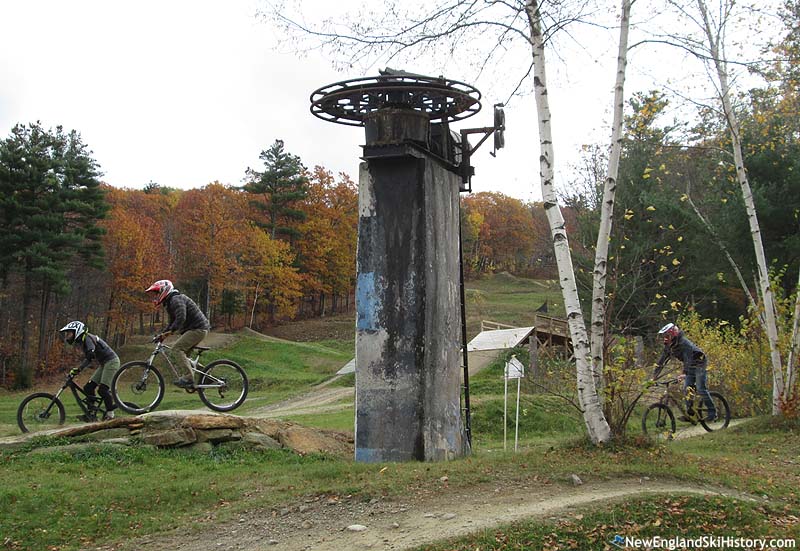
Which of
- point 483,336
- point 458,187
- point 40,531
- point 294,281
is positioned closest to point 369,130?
point 458,187

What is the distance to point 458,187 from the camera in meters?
12.0

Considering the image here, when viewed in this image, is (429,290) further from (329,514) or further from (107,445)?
(107,445)

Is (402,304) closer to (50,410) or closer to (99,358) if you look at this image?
(99,358)

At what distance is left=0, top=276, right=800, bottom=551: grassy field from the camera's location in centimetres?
703

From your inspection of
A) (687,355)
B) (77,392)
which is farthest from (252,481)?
(687,355)

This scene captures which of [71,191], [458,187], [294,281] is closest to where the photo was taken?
[458,187]

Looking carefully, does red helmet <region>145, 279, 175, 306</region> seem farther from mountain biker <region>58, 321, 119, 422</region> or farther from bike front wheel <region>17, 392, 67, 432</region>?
bike front wheel <region>17, 392, 67, 432</region>

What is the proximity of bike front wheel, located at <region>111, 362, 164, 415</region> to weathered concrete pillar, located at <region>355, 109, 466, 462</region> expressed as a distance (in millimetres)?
3805

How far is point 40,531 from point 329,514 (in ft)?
9.92

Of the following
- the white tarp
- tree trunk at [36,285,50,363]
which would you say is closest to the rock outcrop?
the white tarp

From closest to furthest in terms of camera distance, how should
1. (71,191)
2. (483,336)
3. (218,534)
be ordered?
(218,534), (483,336), (71,191)

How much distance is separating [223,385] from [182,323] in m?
1.32

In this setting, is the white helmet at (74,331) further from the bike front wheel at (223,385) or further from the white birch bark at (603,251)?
the white birch bark at (603,251)

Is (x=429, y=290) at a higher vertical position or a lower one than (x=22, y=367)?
higher
